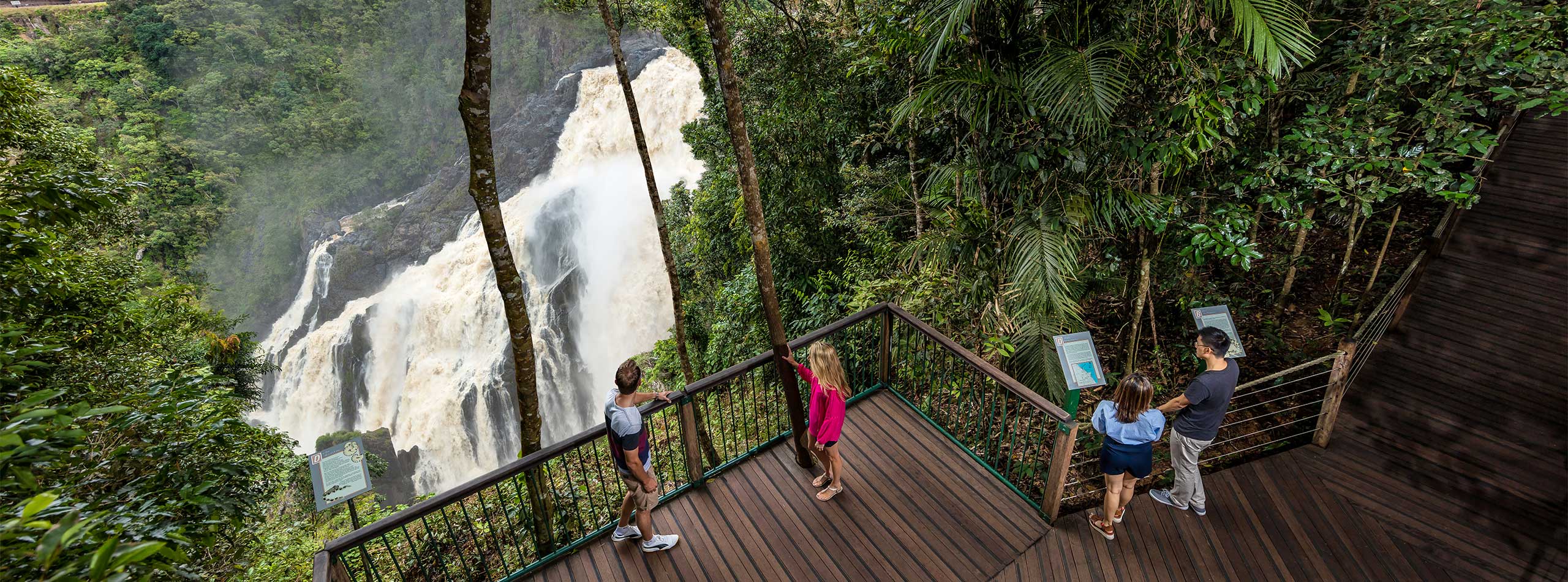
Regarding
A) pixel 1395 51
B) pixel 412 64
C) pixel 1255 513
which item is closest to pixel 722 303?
pixel 1255 513

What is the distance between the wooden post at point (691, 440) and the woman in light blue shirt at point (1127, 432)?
8.35 feet

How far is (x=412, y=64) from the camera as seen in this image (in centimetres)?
3044

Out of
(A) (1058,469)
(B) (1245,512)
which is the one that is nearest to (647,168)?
(A) (1058,469)

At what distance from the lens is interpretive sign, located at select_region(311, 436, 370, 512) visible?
350cm

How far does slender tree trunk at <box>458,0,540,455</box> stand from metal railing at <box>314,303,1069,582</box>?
23.7 inches

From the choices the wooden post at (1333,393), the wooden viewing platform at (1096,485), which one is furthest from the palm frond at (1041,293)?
the wooden post at (1333,393)

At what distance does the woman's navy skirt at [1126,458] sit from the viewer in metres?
3.45

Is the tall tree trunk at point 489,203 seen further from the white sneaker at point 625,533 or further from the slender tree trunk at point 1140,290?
the slender tree trunk at point 1140,290

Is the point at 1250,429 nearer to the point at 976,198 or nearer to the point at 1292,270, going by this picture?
the point at 1292,270

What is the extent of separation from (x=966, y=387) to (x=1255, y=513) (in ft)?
6.67

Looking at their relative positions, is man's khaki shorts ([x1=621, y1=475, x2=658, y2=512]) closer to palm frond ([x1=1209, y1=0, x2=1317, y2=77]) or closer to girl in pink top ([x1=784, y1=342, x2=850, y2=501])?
girl in pink top ([x1=784, y1=342, x2=850, y2=501])

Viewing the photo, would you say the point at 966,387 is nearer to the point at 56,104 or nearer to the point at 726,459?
the point at 726,459

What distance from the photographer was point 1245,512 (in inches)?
156

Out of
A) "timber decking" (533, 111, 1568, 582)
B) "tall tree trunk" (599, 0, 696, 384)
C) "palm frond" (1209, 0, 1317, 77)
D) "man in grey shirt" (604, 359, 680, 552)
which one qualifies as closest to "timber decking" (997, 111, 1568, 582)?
"timber decking" (533, 111, 1568, 582)
